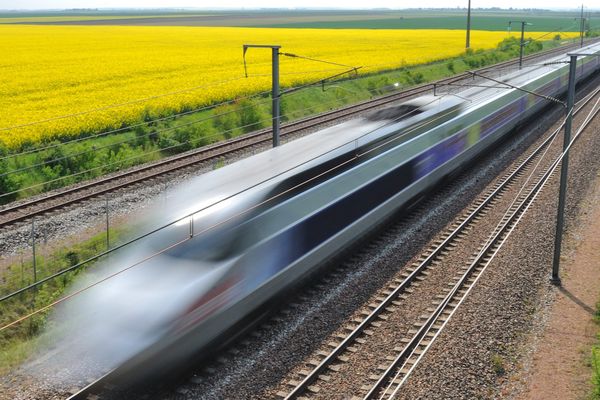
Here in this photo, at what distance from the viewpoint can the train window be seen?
2117 centimetres

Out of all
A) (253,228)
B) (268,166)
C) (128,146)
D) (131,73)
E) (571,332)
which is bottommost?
(571,332)

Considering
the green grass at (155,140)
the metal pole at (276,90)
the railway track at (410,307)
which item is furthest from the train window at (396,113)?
the green grass at (155,140)

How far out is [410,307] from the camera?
1399 cm

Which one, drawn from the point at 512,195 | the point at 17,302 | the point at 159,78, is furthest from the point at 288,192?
the point at 159,78

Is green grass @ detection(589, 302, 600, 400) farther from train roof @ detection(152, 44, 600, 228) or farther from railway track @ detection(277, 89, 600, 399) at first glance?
train roof @ detection(152, 44, 600, 228)

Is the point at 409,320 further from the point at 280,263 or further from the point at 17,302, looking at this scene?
the point at 17,302

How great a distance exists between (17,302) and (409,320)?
7.88 meters

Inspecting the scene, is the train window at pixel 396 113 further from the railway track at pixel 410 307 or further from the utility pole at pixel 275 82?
the railway track at pixel 410 307

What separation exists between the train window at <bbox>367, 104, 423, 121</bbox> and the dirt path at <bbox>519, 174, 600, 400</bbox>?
246 inches

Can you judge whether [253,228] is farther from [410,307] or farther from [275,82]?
[275,82]

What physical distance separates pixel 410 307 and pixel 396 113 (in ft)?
30.3

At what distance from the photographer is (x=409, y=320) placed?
13.4m

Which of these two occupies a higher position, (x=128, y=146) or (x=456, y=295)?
(x=128, y=146)

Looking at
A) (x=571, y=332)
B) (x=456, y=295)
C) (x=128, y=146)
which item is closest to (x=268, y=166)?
(x=456, y=295)
